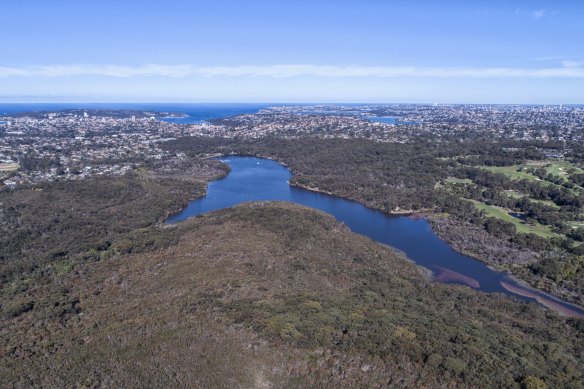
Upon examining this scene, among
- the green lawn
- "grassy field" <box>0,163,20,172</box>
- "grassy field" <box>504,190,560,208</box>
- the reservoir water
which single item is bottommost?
the reservoir water

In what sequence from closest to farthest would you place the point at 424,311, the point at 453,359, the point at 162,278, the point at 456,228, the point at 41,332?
the point at 453,359
the point at 41,332
the point at 424,311
the point at 162,278
the point at 456,228

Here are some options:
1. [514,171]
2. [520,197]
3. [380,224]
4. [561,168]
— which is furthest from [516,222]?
[561,168]

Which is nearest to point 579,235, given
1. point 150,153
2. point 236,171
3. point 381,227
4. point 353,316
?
point 381,227

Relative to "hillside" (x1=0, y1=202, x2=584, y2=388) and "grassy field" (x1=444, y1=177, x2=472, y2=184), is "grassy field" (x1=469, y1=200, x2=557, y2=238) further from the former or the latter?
"hillside" (x1=0, y1=202, x2=584, y2=388)

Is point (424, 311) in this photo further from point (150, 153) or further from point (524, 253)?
point (150, 153)

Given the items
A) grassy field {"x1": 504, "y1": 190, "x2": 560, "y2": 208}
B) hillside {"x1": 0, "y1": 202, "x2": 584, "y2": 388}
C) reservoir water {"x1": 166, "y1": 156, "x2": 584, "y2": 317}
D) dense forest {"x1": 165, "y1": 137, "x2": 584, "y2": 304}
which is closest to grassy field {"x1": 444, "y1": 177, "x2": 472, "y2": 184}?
→ dense forest {"x1": 165, "y1": 137, "x2": 584, "y2": 304}

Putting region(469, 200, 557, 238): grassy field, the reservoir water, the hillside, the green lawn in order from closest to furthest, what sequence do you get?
the hillside
the reservoir water
region(469, 200, 557, 238): grassy field
the green lawn

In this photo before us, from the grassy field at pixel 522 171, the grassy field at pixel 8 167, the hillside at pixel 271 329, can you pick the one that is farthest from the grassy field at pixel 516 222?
the grassy field at pixel 8 167
